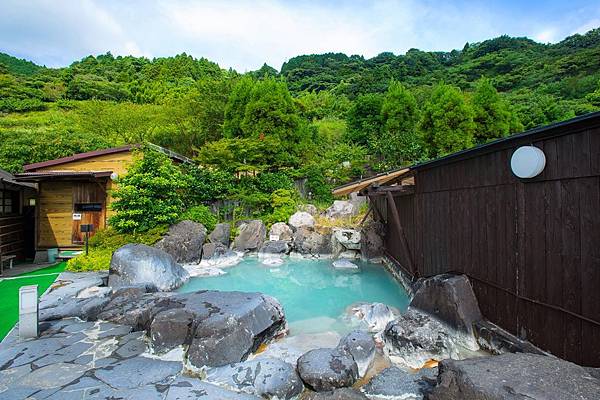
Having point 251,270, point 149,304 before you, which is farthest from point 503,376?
point 251,270

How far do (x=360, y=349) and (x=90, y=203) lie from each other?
11832 millimetres

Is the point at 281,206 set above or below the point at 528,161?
below

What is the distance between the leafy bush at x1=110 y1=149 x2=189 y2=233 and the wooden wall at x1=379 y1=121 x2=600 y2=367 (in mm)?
9633

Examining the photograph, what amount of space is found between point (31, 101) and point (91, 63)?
14.5 metres

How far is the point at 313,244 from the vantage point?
1305 cm

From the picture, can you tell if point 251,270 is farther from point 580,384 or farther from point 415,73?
point 415,73

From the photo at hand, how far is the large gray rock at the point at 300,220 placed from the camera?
1441 centimetres

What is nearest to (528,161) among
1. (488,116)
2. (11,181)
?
(11,181)

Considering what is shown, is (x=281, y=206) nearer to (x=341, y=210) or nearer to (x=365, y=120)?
(x=341, y=210)

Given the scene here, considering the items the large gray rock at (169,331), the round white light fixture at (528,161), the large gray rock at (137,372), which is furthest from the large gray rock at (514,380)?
the large gray rock at (169,331)

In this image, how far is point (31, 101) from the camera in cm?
2700

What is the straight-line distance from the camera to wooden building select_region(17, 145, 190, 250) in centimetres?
1130

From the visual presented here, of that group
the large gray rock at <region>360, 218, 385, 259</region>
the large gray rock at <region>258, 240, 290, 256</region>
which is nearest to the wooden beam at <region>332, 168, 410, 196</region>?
the large gray rock at <region>360, 218, 385, 259</region>

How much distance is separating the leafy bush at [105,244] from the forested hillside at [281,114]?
3623 millimetres
